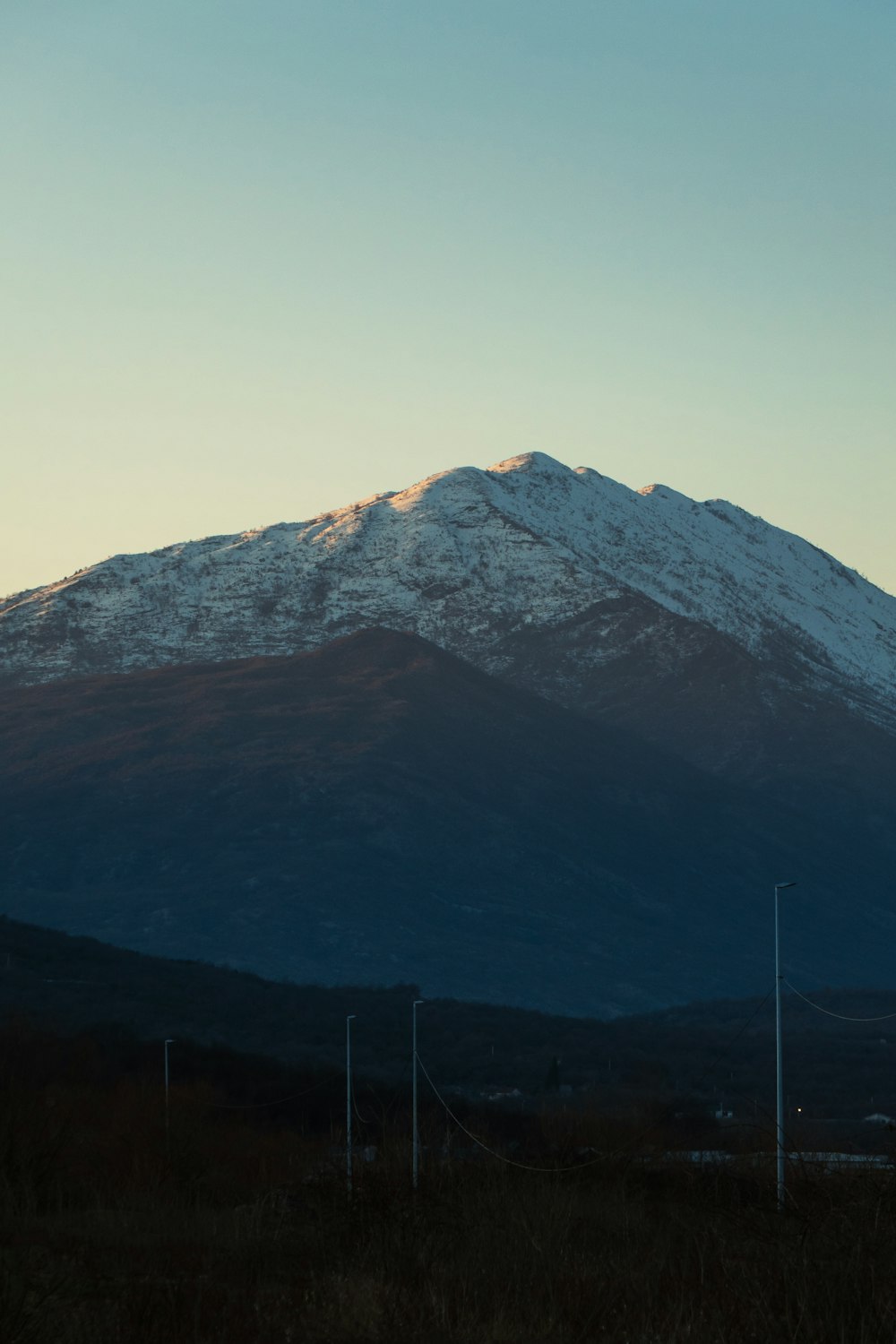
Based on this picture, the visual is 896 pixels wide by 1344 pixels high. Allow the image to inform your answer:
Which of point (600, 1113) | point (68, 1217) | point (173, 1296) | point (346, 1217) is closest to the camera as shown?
point (173, 1296)

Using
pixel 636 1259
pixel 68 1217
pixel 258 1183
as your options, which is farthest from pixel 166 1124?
pixel 636 1259

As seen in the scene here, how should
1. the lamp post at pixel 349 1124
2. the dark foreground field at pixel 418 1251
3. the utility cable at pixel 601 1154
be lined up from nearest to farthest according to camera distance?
1. the dark foreground field at pixel 418 1251
2. the lamp post at pixel 349 1124
3. the utility cable at pixel 601 1154

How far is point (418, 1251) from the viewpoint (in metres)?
26.3

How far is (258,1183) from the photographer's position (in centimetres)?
4588

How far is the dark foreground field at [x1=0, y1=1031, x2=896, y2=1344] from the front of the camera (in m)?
18.4

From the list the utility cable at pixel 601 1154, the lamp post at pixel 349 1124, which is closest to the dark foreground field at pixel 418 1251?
the utility cable at pixel 601 1154

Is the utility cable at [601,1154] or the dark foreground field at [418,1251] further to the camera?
the utility cable at [601,1154]

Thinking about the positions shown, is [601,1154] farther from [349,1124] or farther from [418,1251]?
[418,1251]

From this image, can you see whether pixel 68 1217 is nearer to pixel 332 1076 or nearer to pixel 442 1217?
pixel 442 1217

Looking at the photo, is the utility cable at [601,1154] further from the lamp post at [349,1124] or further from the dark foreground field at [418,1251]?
the lamp post at [349,1124]

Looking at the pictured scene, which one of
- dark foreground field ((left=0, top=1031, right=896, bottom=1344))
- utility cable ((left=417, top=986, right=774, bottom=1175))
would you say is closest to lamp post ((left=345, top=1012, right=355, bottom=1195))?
dark foreground field ((left=0, top=1031, right=896, bottom=1344))

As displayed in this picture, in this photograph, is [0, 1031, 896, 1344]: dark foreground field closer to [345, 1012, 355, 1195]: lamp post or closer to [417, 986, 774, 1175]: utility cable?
[417, 986, 774, 1175]: utility cable

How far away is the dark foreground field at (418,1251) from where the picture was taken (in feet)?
60.5

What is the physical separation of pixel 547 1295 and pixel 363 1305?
2433 mm
